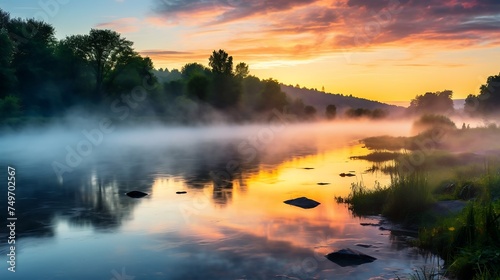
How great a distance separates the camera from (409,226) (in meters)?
21.8

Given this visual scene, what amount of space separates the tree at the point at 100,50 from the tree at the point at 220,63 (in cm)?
3437

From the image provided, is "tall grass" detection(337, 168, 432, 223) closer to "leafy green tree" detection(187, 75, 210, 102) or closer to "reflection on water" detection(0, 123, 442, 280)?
"reflection on water" detection(0, 123, 442, 280)

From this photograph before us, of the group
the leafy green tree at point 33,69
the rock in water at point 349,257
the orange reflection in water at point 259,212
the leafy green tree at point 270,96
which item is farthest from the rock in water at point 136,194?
the leafy green tree at point 270,96

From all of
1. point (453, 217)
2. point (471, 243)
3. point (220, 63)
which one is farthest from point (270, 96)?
point (471, 243)

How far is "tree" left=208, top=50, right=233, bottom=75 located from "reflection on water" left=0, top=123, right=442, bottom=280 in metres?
108

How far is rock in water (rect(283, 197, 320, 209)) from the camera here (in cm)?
2781

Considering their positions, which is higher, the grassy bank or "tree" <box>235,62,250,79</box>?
"tree" <box>235,62,250,79</box>

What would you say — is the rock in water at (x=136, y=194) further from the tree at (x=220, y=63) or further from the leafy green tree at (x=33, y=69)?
the tree at (x=220, y=63)

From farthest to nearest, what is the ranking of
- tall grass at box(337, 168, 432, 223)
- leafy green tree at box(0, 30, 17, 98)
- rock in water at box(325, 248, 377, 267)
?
1. leafy green tree at box(0, 30, 17, 98)
2. tall grass at box(337, 168, 432, 223)
3. rock in water at box(325, 248, 377, 267)

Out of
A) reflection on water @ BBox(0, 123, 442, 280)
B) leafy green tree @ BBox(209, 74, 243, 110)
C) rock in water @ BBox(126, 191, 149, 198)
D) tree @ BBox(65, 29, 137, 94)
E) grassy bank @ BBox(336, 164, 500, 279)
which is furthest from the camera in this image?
leafy green tree @ BBox(209, 74, 243, 110)

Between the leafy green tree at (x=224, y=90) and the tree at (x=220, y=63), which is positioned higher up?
the tree at (x=220, y=63)

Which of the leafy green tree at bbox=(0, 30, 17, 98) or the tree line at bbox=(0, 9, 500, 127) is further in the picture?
the tree line at bbox=(0, 9, 500, 127)

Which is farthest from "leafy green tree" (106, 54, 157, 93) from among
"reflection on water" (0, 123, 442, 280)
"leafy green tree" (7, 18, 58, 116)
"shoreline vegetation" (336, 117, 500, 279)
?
"shoreline vegetation" (336, 117, 500, 279)

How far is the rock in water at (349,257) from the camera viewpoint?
17294 mm
